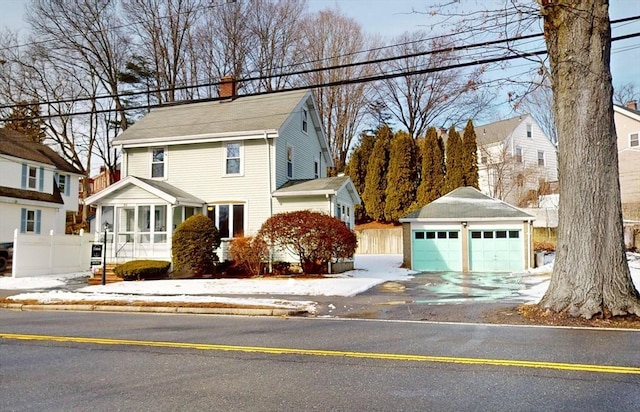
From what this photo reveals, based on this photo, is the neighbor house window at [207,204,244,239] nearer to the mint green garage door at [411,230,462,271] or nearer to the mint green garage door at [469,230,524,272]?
the mint green garage door at [411,230,462,271]

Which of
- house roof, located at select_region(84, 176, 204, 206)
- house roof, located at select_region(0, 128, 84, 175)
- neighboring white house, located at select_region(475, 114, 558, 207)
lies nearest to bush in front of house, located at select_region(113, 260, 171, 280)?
house roof, located at select_region(84, 176, 204, 206)

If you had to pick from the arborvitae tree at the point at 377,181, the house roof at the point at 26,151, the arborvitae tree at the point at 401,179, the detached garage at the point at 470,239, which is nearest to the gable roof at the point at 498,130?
the arborvitae tree at the point at 401,179

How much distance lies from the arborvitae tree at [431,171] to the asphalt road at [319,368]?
1016 inches

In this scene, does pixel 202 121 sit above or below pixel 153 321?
above

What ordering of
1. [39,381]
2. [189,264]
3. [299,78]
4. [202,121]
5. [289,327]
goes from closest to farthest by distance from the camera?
[39,381] < [289,327] < [189,264] < [202,121] < [299,78]

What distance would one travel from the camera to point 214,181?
21078mm

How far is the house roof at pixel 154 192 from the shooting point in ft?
63.1

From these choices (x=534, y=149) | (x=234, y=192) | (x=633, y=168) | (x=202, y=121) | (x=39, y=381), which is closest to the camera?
(x=39, y=381)

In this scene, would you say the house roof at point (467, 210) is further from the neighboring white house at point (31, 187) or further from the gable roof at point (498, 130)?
the neighboring white house at point (31, 187)

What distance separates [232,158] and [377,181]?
Result: 52.7ft

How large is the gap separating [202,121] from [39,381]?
18.8m

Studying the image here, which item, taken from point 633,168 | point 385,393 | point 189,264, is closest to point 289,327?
point 385,393

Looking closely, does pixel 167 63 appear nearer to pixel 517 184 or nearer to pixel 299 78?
pixel 299 78

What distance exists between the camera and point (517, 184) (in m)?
35.8
